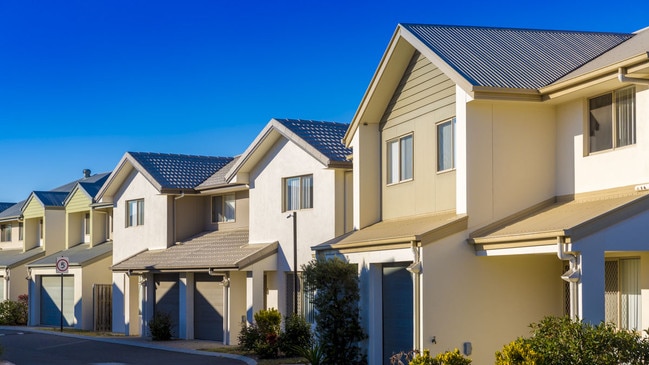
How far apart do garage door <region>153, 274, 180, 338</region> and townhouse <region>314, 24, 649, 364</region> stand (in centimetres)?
1282

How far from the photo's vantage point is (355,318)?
73.6ft

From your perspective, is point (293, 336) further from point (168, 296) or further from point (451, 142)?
point (168, 296)

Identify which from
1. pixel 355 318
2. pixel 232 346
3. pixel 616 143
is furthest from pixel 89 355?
pixel 616 143

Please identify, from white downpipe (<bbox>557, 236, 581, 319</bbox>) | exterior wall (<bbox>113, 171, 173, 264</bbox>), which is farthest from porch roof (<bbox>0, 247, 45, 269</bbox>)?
white downpipe (<bbox>557, 236, 581, 319</bbox>)

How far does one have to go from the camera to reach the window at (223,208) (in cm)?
3497

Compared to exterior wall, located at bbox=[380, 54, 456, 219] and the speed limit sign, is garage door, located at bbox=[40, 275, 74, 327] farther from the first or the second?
exterior wall, located at bbox=[380, 54, 456, 219]

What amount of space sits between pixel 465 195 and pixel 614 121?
3.22 metres

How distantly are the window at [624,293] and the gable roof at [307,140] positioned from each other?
34.9 ft

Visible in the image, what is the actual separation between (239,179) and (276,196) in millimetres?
2003

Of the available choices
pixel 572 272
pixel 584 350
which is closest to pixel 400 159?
pixel 572 272

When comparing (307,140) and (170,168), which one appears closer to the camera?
(307,140)

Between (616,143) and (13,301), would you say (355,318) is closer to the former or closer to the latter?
(616,143)

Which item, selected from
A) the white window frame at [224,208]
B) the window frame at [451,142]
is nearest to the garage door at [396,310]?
the window frame at [451,142]

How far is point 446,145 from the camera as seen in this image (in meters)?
21.3
